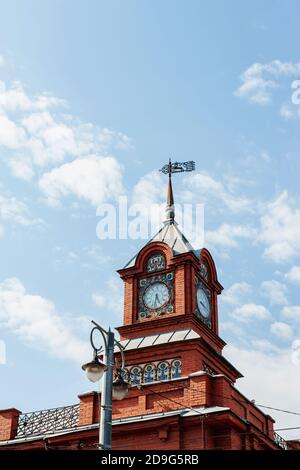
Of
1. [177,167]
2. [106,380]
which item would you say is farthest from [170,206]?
[106,380]

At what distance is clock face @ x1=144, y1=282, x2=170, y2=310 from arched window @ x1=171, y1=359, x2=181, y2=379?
9.55 ft

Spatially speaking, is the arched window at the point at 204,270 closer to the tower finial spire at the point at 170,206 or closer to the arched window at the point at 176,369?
the tower finial spire at the point at 170,206

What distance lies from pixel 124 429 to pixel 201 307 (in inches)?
283

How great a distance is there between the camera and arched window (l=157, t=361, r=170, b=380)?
2684 cm

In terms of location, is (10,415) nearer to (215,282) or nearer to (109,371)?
(215,282)

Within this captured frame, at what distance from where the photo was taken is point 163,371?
27.0m

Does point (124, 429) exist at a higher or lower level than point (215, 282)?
lower

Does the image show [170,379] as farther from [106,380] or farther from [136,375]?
[106,380]

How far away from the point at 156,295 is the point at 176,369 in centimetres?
376

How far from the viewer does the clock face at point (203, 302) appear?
2966 cm

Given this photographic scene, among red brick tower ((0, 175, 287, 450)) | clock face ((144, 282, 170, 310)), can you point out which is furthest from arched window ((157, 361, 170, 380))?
clock face ((144, 282, 170, 310))
